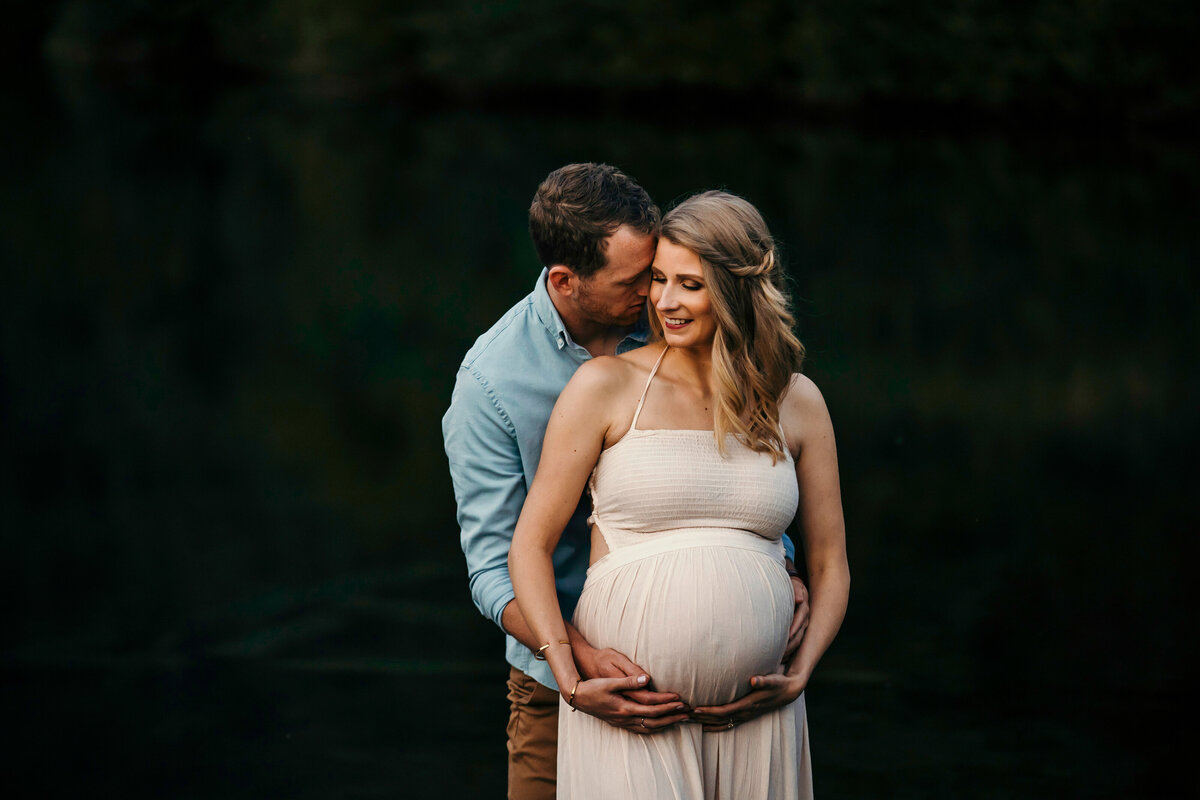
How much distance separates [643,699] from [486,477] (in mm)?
537

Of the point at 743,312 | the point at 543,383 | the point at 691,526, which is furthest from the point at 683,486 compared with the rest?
the point at 543,383

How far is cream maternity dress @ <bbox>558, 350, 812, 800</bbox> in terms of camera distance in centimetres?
219

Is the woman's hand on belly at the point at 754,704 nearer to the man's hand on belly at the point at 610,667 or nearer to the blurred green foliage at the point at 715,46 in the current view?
the man's hand on belly at the point at 610,667

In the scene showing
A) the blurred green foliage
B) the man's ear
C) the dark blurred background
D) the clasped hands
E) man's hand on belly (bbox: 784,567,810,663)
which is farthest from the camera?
the blurred green foliage

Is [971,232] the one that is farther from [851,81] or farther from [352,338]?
[851,81]

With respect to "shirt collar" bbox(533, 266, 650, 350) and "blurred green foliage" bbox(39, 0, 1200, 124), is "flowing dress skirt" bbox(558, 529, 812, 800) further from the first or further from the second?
"blurred green foliage" bbox(39, 0, 1200, 124)

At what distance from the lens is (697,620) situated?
219 centimetres

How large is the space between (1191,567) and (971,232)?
9.72 meters

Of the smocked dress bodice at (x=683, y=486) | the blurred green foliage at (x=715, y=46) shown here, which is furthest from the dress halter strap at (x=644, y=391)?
the blurred green foliage at (x=715, y=46)

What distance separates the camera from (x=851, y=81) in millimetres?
28859

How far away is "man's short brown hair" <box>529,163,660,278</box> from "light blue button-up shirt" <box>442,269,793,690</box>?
129 mm

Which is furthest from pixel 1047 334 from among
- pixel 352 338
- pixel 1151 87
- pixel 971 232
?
pixel 1151 87

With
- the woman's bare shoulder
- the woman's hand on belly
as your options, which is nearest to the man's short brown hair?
the woman's bare shoulder

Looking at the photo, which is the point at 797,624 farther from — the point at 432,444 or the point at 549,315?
the point at 432,444
